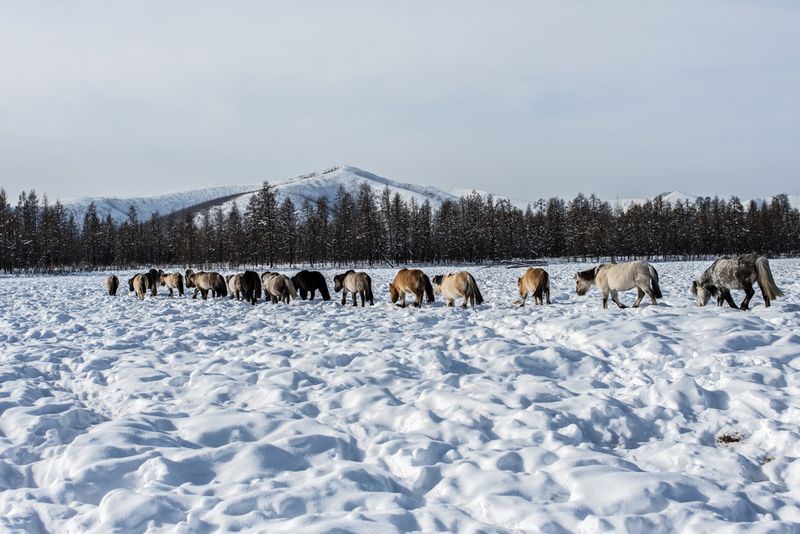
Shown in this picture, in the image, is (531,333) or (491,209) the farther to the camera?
(491,209)

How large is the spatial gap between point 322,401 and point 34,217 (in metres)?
93.9

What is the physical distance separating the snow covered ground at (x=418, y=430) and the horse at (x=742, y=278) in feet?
3.63

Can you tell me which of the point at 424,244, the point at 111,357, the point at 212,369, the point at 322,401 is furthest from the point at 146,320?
the point at 424,244

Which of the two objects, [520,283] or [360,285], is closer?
[520,283]

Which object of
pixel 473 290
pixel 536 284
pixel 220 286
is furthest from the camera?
pixel 220 286

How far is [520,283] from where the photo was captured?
15500 millimetres

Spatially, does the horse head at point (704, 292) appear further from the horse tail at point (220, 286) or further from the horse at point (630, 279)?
the horse tail at point (220, 286)

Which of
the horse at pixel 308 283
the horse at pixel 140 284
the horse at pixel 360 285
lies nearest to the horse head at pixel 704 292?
the horse at pixel 360 285

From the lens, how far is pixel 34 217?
3162 inches

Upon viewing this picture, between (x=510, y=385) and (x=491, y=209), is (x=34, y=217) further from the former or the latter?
(x=510, y=385)

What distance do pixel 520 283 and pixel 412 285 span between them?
3.32 metres

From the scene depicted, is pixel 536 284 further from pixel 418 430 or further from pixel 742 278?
pixel 418 430

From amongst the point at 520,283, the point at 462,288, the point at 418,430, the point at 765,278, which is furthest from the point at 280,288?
the point at 765,278

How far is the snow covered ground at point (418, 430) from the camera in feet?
12.4
